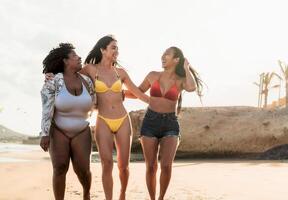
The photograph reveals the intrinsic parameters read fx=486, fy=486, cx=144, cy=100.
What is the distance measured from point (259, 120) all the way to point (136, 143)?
525cm

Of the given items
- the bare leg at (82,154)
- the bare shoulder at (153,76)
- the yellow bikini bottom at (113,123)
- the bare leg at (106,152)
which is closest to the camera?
the bare leg at (82,154)

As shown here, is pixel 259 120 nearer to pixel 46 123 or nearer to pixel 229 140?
pixel 229 140

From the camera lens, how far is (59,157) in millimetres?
5324

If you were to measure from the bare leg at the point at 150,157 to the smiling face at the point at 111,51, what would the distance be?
108 cm

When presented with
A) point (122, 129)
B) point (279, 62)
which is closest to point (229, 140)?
point (122, 129)

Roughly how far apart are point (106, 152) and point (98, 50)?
1.30 m

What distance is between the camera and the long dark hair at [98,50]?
5.93m

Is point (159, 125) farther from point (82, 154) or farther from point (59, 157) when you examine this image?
point (59, 157)

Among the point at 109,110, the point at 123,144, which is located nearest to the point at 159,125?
the point at 123,144

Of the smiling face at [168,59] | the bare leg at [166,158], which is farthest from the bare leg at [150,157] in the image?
the smiling face at [168,59]

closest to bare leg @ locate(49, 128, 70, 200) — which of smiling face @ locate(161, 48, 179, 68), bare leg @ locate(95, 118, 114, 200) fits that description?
bare leg @ locate(95, 118, 114, 200)

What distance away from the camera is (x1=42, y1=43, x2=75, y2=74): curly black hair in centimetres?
561

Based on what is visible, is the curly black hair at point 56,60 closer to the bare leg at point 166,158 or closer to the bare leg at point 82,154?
the bare leg at point 82,154

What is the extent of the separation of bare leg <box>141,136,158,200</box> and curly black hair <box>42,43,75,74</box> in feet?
4.56
